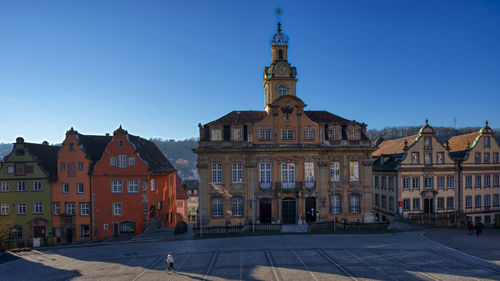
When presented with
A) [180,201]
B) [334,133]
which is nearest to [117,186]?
[180,201]

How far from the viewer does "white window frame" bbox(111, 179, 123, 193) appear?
38094mm

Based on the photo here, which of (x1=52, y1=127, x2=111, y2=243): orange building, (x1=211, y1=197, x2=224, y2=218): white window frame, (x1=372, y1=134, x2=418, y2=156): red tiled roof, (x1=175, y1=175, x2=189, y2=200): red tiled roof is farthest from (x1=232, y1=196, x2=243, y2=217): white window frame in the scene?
(x1=372, y1=134, x2=418, y2=156): red tiled roof

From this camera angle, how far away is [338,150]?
36.2 meters

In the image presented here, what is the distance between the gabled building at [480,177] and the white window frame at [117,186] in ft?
158

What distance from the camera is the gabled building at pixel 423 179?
40.1m

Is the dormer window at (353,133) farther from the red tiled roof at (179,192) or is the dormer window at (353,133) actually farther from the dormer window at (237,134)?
the red tiled roof at (179,192)

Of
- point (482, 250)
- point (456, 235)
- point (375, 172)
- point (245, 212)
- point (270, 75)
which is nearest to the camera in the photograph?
point (482, 250)

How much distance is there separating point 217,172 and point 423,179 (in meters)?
29.4

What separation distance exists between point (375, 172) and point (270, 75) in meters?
23.3

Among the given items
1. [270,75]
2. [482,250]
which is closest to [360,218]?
[482,250]

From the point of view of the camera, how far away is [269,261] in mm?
21969

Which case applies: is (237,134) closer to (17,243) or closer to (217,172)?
(217,172)

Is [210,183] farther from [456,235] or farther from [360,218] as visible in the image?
[456,235]

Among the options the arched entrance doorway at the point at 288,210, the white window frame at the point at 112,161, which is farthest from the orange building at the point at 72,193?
the arched entrance doorway at the point at 288,210
